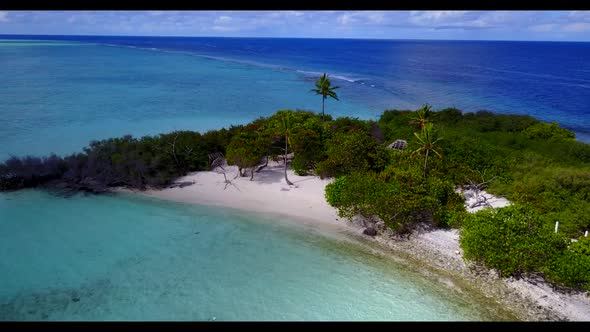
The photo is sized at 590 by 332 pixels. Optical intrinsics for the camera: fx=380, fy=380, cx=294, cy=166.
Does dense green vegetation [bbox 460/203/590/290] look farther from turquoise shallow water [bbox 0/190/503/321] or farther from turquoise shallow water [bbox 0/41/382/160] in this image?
turquoise shallow water [bbox 0/41/382/160]

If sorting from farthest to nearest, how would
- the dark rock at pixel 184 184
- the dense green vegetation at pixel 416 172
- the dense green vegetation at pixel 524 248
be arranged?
the dark rock at pixel 184 184 → the dense green vegetation at pixel 416 172 → the dense green vegetation at pixel 524 248

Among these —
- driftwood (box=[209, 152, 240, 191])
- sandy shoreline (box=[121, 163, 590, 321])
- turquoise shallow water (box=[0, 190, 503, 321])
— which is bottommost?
turquoise shallow water (box=[0, 190, 503, 321])

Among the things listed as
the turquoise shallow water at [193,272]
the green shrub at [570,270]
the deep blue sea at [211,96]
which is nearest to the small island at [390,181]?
the green shrub at [570,270]

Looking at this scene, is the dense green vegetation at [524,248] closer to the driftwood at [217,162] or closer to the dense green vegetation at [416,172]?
the dense green vegetation at [416,172]

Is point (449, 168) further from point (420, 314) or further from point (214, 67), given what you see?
point (214, 67)

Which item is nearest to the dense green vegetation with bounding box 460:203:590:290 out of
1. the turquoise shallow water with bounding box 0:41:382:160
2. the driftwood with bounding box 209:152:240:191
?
the driftwood with bounding box 209:152:240:191
